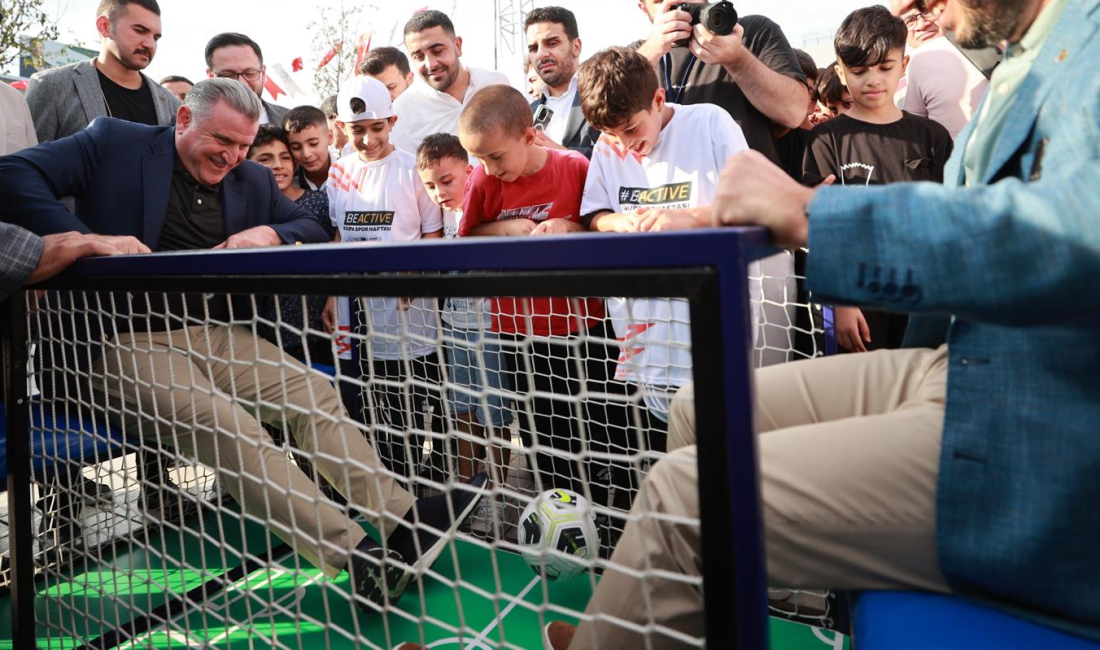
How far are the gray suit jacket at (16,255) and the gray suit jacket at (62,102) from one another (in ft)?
5.93

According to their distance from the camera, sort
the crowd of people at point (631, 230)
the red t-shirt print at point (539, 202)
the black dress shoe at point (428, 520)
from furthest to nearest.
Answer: the red t-shirt print at point (539, 202)
the black dress shoe at point (428, 520)
the crowd of people at point (631, 230)

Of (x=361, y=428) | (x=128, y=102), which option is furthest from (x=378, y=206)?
(x=361, y=428)

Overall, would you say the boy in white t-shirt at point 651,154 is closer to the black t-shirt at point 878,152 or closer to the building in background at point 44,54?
the black t-shirt at point 878,152

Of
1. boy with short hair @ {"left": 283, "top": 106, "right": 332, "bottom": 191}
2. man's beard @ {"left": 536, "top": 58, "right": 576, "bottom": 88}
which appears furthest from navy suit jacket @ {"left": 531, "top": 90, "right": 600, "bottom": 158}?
boy with short hair @ {"left": 283, "top": 106, "right": 332, "bottom": 191}

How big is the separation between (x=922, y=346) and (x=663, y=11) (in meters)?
1.63

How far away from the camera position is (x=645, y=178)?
7.48 ft

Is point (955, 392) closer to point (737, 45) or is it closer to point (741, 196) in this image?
point (741, 196)

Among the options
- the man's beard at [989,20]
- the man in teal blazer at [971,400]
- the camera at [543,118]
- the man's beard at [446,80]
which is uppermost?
the man's beard at [446,80]

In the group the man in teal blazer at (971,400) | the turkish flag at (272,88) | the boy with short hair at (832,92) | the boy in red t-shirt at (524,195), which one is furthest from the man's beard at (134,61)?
the turkish flag at (272,88)

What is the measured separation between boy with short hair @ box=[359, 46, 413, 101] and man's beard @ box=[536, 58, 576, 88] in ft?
4.17

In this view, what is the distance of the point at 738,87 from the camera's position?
247 centimetres

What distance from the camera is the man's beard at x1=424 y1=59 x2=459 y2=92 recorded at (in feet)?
12.1

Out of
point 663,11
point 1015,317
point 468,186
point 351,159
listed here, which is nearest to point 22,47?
point 351,159

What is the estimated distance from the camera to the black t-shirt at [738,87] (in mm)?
2475
